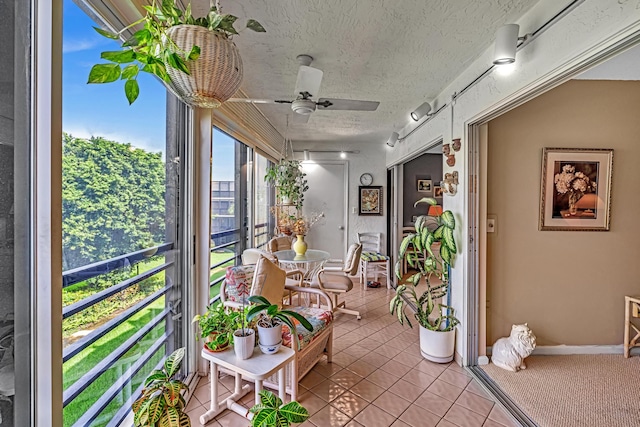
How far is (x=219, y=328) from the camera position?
179 centimetres

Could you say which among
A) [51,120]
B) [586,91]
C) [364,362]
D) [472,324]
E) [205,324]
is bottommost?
[364,362]

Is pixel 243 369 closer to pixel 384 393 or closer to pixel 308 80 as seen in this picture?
pixel 384 393

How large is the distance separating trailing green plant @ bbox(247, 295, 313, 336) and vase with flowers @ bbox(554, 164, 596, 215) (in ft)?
8.54

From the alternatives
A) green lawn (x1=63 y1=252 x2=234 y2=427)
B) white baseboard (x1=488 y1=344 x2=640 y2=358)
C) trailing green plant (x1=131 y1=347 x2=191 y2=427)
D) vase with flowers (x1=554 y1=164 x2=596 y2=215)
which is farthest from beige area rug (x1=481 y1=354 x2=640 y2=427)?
green lawn (x1=63 y1=252 x2=234 y2=427)

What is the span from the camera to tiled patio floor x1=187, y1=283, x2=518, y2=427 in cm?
189

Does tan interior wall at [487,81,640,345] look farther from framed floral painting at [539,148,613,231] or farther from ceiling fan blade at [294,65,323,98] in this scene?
ceiling fan blade at [294,65,323,98]

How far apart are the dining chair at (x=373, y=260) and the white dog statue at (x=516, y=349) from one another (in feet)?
7.91

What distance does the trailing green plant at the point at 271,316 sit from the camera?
159 cm

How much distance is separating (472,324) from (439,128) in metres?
1.90

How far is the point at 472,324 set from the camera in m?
2.49

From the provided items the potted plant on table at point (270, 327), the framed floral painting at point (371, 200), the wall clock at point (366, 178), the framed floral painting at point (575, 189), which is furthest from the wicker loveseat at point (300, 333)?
the wall clock at point (366, 178)

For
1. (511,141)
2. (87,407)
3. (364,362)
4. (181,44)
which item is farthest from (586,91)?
(87,407)

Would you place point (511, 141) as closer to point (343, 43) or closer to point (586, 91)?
point (586, 91)

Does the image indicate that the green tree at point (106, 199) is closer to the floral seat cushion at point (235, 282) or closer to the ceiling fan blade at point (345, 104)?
the floral seat cushion at point (235, 282)
